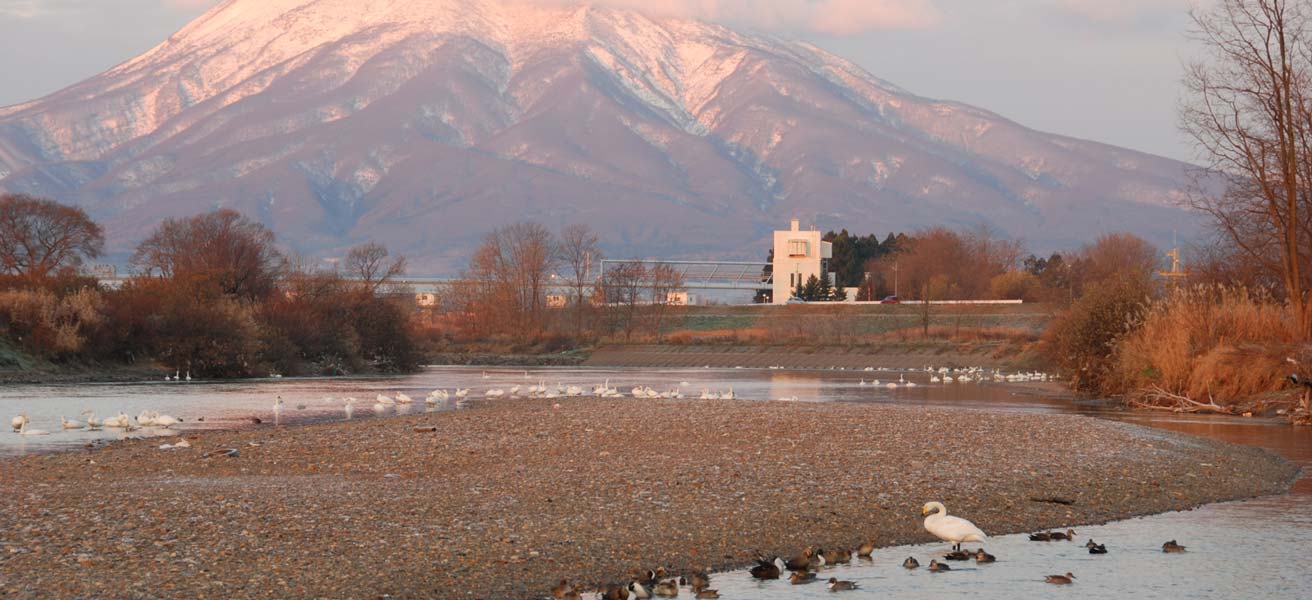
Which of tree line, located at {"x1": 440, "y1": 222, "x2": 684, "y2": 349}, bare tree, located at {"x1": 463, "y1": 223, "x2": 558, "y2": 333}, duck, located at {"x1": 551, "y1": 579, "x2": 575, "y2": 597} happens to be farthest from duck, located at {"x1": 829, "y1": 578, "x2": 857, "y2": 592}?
bare tree, located at {"x1": 463, "y1": 223, "x2": 558, "y2": 333}

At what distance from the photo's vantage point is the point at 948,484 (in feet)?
57.2

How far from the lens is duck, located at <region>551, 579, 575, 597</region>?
11211 millimetres

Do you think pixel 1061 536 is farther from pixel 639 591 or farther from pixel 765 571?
pixel 639 591

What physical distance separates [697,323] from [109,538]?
91.7 metres

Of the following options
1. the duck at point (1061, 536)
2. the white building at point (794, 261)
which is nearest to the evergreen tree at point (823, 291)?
the white building at point (794, 261)

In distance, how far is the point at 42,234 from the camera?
9356 cm

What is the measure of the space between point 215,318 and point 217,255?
21.8 m

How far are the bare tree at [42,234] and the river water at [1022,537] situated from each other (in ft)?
159

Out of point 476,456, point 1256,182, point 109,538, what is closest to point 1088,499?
point 476,456

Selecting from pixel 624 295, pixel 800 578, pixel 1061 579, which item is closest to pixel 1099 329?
pixel 1061 579

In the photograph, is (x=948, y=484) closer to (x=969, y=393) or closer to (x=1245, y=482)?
(x=1245, y=482)

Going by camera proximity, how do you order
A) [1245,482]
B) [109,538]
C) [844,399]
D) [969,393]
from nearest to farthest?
[109,538]
[1245,482]
[844,399]
[969,393]

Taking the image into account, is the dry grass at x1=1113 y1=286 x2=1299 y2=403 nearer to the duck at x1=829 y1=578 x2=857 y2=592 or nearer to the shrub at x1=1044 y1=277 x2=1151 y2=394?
the shrub at x1=1044 y1=277 x2=1151 y2=394

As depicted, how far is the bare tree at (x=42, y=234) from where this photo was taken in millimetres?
90312
